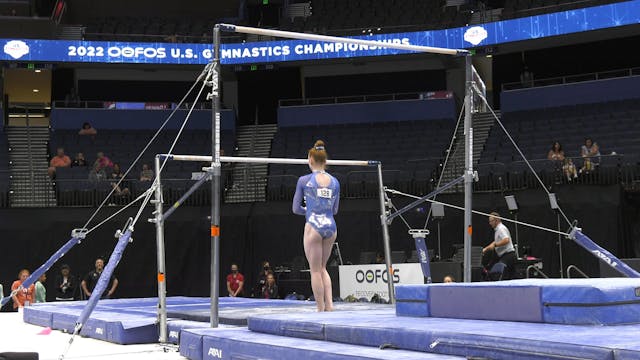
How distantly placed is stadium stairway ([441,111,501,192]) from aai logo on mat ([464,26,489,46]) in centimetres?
258

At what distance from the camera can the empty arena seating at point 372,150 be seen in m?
20.6

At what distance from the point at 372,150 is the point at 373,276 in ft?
29.3

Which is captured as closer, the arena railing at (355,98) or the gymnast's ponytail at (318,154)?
the gymnast's ponytail at (318,154)

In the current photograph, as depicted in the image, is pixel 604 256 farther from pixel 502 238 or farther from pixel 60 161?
pixel 60 161

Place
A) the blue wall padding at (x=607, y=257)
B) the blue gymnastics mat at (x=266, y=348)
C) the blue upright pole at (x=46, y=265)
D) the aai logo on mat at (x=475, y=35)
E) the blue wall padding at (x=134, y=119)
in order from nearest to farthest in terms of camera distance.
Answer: the blue gymnastics mat at (x=266, y=348) < the blue wall padding at (x=607, y=257) < the blue upright pole at (x=46, y=265) < the aai logo on mat at (x=475, y=35) < the blue wall padding at (x=134, y=119)

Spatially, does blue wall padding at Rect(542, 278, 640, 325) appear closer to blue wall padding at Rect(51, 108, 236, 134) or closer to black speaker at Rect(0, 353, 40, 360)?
black speaker at Rect(0, 353, 40, 360)

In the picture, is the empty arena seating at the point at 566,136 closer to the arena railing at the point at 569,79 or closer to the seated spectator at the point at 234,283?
the arena railing at the point at 569,79

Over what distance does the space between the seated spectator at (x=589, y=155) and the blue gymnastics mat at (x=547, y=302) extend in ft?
38.4

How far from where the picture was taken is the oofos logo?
14062mm

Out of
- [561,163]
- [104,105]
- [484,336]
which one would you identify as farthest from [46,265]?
[104,105]

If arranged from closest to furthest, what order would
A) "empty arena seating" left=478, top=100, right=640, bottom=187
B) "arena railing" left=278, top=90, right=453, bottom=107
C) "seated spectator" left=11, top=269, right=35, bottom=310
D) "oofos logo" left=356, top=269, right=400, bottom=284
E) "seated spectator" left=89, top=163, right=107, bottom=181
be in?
"oofos logo" left=356, top=269, right=400, bottom=284
"seated spectator" left=11, top=269, right=35, bottom=310
"empty arena seating" left=478, top=100, right=640, bottom=187
"seated spectator" left=89, top=163, right=107, bottom=181
"arena railing" left=278, top=90, right=453, bottom=107

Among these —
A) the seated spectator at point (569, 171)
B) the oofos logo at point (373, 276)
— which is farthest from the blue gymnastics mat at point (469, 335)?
the seated spectator at point (569, 171)

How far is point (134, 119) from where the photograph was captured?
26.1 metres

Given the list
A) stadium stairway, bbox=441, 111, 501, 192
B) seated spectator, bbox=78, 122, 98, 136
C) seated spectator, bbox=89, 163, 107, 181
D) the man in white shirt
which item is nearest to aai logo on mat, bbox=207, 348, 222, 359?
the man in white shirt
